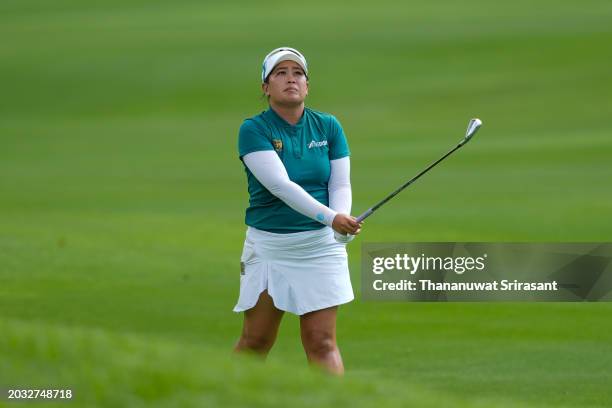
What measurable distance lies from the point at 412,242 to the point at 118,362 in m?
9.52

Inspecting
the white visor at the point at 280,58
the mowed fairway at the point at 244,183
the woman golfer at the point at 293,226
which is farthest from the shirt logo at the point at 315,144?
the mowed fairway at the point at 244,183

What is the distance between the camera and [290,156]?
682 centimetres

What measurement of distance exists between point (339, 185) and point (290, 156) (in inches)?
11.8

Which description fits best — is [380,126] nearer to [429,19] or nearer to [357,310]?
[429,19]

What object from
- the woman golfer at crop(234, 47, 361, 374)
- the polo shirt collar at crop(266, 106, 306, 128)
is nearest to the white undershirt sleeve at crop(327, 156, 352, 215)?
the woman golfer at crop(234, 47, 361, 374)

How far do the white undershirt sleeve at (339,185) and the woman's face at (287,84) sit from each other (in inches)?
14.0

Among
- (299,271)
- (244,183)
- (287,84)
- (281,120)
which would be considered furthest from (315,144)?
(244,183)

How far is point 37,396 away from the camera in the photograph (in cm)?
451

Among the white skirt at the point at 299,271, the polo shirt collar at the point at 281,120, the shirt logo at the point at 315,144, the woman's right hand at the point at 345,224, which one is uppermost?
the polo shirt collar at the point at 281,120

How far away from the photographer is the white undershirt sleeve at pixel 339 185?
6.90m

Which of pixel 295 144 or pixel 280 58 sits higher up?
pixel 280 58

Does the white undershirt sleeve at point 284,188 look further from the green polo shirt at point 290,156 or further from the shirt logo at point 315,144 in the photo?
the shirt logo at point 315,144

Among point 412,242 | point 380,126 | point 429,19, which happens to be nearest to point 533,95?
point 380,126

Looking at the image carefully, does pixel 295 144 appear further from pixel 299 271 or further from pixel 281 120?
pixel 299 271
